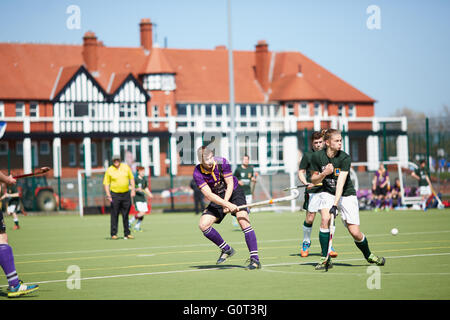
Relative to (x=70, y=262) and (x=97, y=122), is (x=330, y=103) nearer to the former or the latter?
(x=97, y=122)

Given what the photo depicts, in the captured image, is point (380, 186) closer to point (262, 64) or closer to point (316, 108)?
point (316, 108)

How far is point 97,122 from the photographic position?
61688mm

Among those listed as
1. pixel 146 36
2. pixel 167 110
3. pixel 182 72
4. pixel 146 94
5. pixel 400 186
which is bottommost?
pixel 400 186

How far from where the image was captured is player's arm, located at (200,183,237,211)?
12188 millimetres

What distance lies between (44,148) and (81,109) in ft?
14.9

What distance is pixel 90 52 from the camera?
74.2 meters

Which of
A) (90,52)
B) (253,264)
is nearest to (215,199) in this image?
(253,264)

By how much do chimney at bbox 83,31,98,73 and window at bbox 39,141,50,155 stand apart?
917 cm

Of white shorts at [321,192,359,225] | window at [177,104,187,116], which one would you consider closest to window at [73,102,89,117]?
window at [177,104,187,116]

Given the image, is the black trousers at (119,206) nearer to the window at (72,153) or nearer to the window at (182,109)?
the window at (72,153)

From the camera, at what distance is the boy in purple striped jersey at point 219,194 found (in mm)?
12250

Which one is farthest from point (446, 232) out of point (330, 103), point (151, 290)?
point (330, 103)

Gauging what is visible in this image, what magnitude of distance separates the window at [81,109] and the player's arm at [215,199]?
5828 cm
